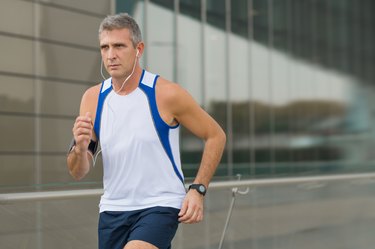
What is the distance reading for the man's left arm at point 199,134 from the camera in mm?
2547

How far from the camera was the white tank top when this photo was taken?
2541 mm

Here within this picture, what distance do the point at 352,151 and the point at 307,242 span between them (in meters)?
24.7

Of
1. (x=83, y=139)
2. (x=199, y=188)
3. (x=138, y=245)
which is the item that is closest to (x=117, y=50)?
(x=83, y=139)

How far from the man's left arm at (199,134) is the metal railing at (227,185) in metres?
0.88

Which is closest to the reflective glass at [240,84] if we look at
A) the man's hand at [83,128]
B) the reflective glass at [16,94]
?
the reflective glass at [16,94]

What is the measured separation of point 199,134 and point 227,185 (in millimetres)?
1883

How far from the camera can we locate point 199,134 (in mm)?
2627

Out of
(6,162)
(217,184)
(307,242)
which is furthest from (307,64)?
(217,184)

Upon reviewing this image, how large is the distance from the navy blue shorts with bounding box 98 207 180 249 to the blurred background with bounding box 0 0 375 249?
2.03 ft

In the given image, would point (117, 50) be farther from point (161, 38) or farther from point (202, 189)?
point (161, 38)

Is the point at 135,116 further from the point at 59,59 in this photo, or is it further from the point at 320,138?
the point at 320,138

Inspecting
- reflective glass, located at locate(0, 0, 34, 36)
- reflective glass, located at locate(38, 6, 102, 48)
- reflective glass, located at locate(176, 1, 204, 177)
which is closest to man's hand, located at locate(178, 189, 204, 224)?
reflective glass, located at locate(0, 0, 34, 36)

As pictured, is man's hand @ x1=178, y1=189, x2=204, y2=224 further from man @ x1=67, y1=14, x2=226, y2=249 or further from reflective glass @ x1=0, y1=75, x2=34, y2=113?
reflective glass @ x1=0, y1=75, x2=34, y2=113

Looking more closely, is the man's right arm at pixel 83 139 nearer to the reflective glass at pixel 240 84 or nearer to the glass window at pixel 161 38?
the glass window at pixel 161 38
